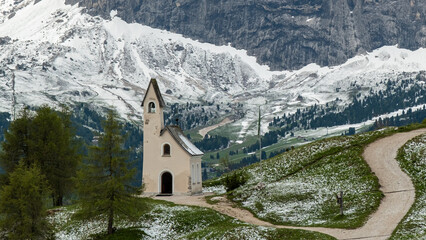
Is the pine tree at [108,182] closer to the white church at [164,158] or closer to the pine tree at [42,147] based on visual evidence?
the pine tree at [42,147]

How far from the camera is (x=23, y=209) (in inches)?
2606

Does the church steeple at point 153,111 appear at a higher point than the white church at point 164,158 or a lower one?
higher

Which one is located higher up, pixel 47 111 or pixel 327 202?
pixel 47 111

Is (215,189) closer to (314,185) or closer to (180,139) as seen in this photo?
(180,139)

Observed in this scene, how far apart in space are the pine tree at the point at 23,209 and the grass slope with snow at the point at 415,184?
3607 centimetres

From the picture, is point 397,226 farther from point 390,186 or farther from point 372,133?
point 372,133

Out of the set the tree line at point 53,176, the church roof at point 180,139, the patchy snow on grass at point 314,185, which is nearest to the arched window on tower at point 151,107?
the church roof at point 180,139

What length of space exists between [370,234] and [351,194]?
16.0 m

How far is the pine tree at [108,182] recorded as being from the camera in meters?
72.9

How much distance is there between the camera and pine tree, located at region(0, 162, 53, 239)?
218 ft

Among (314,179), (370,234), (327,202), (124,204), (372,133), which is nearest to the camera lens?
(370,234)

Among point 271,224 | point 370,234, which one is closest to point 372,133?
point 271,224

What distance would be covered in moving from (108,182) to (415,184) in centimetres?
3694

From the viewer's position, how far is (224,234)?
6612 cm
